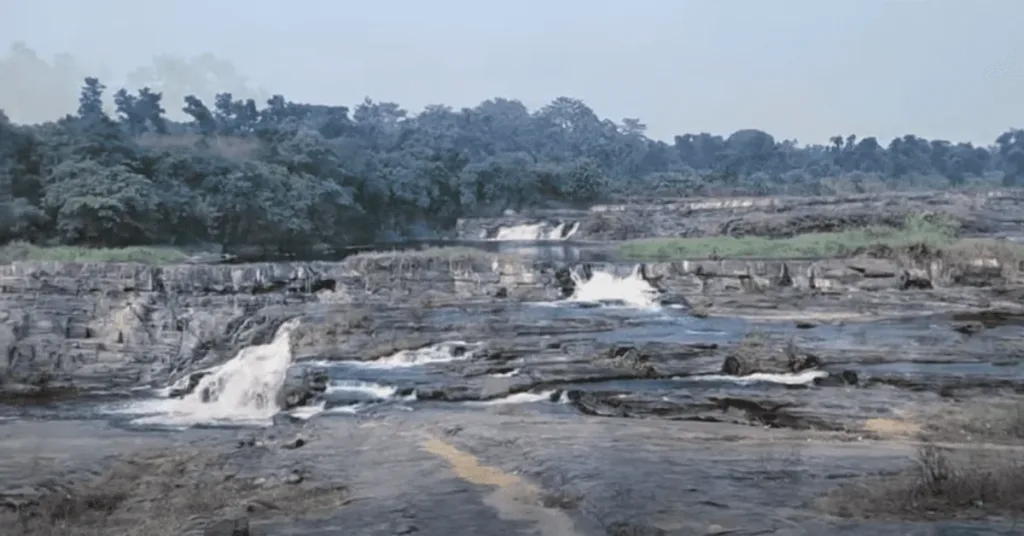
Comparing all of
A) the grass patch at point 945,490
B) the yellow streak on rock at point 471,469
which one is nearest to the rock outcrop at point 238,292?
the yellow streak on rock at point 471,469

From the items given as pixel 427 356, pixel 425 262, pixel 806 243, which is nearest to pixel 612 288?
pixel 425 262

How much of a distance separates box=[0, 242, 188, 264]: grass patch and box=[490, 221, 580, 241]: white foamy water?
9.61 metres

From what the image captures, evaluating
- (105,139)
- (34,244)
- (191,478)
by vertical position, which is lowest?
(191,478)

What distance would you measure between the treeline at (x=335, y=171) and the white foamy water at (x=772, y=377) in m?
13.9

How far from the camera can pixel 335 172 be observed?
27672 mm

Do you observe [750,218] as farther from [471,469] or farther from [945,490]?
[945,490]

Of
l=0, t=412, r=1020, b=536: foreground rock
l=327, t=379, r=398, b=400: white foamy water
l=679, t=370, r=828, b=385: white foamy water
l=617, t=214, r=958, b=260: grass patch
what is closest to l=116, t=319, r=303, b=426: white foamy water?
l=327, t=379, r=398, b=400: white foamy water

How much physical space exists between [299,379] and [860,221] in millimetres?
16018

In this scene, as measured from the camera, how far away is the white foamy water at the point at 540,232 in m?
26.3

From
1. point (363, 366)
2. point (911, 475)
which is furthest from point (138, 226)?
point (911, 475)

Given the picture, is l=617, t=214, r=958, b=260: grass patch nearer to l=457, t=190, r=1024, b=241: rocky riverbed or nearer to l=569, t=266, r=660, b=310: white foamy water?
l=457, t=190, r=1024, b=241: rocky riverbed

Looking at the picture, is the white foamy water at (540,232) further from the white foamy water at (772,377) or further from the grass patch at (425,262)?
the white foamy water at (772,377)

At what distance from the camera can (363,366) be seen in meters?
11.2

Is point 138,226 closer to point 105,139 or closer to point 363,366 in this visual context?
point 105,139
